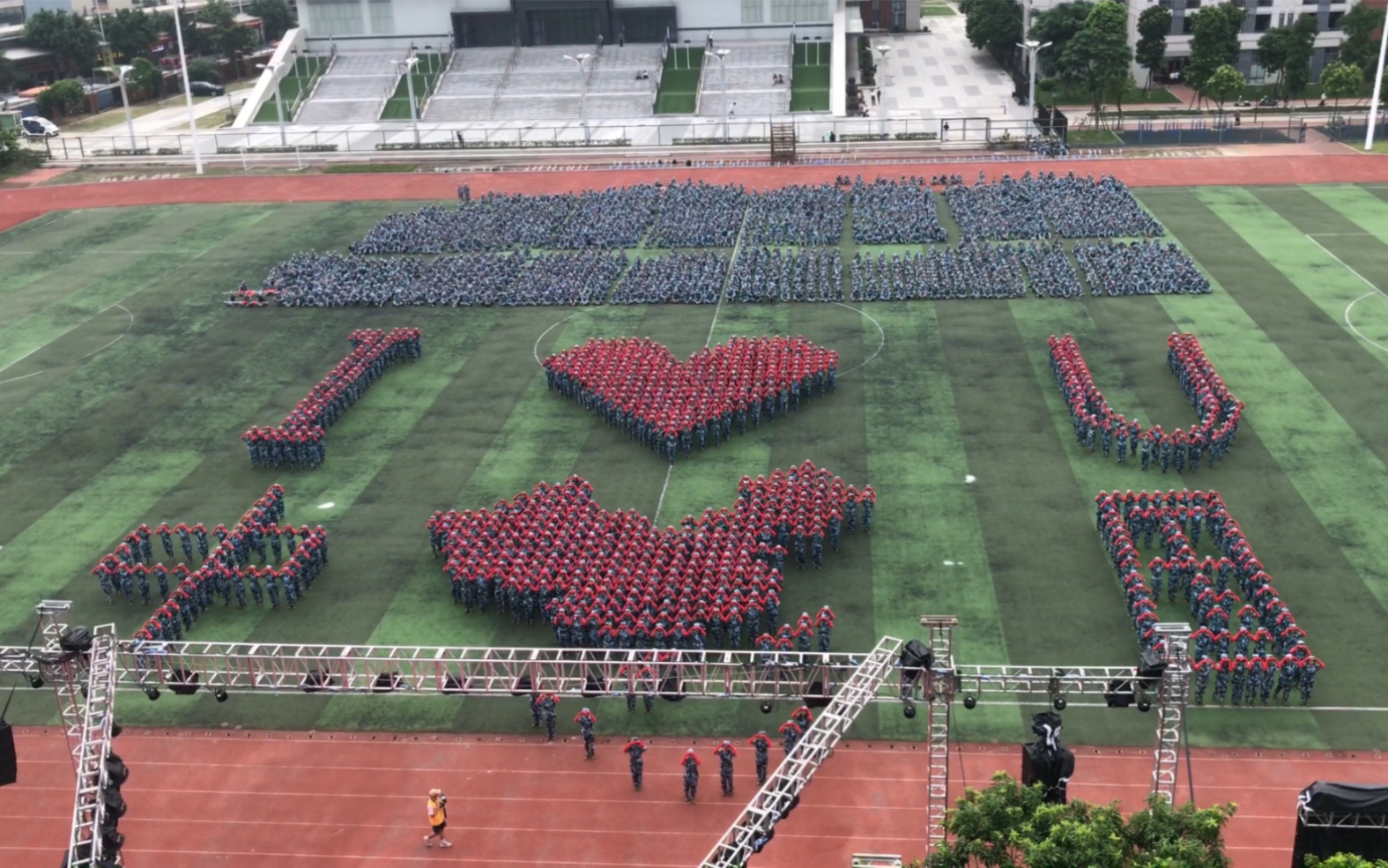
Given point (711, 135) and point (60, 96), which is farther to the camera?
point (60, 96)

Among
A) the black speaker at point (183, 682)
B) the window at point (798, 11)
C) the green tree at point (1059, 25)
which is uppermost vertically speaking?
the window at point (798, 11)

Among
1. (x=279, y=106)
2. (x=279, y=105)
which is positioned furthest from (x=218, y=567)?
(x=279, y=105)

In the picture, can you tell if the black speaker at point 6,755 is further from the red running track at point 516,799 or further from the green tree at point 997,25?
the green tree at point 997,25

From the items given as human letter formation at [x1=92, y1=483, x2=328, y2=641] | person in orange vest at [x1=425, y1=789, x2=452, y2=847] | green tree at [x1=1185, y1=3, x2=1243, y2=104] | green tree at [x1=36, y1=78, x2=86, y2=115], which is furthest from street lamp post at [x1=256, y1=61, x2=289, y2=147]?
person in orange vest at [x1=425, y1=789, x2=452, y2=847]

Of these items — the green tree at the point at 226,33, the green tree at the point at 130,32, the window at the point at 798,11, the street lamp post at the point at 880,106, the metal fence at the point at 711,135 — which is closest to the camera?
the metal fence at the point at 711,135

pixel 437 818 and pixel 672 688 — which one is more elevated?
pixel 672 688

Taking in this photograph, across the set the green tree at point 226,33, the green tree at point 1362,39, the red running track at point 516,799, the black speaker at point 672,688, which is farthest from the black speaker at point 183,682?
the green tree at point 226,33

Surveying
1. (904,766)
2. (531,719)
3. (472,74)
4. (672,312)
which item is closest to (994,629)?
(904,766)

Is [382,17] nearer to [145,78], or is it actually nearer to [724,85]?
[145,78]
